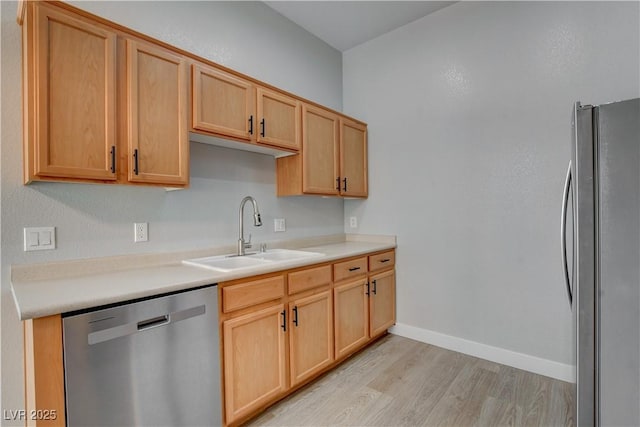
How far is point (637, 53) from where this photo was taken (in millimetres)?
1934

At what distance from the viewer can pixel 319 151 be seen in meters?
2.62

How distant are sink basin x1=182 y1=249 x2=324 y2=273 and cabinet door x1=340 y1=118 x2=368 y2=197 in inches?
31.7

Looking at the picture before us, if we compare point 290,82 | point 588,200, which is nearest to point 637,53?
point 588,200

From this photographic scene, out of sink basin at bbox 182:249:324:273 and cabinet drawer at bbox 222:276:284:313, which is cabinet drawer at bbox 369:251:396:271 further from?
cabinet drawer at bbox 222:276:284:313

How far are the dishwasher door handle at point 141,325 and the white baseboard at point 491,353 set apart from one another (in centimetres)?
210

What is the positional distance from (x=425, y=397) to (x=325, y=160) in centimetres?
189

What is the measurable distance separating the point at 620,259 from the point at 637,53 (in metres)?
1.69

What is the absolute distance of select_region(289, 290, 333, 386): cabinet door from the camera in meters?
1.96

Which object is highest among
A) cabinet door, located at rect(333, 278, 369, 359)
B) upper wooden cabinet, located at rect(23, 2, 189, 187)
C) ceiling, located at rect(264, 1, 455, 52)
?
ceiling, located at rect(264, 1, 455, 52)

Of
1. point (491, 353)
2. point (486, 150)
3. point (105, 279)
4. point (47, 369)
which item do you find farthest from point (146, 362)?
point (486, 150)

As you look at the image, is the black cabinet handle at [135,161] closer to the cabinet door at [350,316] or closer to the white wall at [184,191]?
the white wall at [184,191]

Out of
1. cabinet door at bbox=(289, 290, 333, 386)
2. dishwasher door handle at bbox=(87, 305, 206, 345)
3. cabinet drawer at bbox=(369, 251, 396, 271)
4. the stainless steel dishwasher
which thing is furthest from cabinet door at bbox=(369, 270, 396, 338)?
dishwasher door handle at bbox=(87, 305, 206, 345)

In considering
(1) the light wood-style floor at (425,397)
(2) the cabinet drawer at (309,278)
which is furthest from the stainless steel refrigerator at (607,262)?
(2) the cabinet drawer at (309,278)

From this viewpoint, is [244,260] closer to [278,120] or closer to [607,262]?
[278,120]
